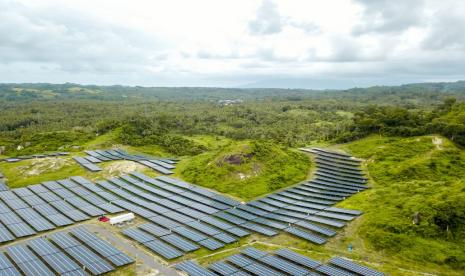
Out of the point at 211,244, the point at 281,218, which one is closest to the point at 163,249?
the point at 211,244

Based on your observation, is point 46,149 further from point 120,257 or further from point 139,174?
point 120,257

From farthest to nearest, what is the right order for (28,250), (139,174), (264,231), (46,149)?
(46,149) → (139,174) → (264,231) → (28,250)

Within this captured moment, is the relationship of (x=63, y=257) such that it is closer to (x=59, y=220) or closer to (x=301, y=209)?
(x=59, y=220)

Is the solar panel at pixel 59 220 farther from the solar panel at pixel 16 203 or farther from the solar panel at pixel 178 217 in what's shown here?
the solar panel at pixel 178 217

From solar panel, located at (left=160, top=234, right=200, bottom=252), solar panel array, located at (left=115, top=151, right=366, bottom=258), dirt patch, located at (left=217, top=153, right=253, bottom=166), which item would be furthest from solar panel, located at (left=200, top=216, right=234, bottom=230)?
dirt patch, located at (left=217, top=153, right=253, bottom=166)

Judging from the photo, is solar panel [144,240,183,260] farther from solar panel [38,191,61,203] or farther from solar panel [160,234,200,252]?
solar panel [38,191,61,203]

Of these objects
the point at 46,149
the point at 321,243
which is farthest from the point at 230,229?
the point at 46,149
